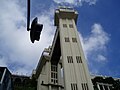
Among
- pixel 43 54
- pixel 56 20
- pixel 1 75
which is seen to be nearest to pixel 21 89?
pixel 43 54

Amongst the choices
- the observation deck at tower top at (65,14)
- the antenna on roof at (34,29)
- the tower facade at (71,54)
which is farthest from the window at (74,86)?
the antenna on roof at (34,29)

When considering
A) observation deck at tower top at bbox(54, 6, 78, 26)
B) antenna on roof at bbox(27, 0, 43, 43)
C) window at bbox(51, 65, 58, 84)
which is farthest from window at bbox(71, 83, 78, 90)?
antenna on roof at bbox(27, 0, 43, 43)

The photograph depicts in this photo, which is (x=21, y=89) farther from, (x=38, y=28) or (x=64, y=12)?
(x=38, y=28)

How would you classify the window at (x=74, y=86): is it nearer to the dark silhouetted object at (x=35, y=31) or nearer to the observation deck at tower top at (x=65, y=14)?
the observation deck at tower top at (x=65, y=14)

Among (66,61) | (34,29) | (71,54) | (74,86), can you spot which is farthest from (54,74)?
(34,29)

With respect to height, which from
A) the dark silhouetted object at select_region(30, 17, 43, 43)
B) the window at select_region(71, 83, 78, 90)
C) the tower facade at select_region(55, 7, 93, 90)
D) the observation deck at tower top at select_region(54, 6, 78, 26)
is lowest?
the dark silhouetted object at select_region(30, 17, 43, 43)

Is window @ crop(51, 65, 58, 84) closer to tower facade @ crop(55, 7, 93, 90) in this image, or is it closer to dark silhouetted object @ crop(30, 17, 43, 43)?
tower facade @ crop(55, 7, 93, 90)

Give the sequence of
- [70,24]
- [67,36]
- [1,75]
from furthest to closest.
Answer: [70,24] → [67,36] → [1,75]

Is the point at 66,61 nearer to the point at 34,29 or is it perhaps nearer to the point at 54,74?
the point at 54,74

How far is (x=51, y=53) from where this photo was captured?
39.8 metres

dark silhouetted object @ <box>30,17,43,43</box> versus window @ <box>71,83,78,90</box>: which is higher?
window @ <box>71,83,78,90</box>

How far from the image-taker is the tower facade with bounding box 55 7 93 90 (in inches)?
1037

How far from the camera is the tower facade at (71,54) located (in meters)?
26.3

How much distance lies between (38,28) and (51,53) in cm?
3362
